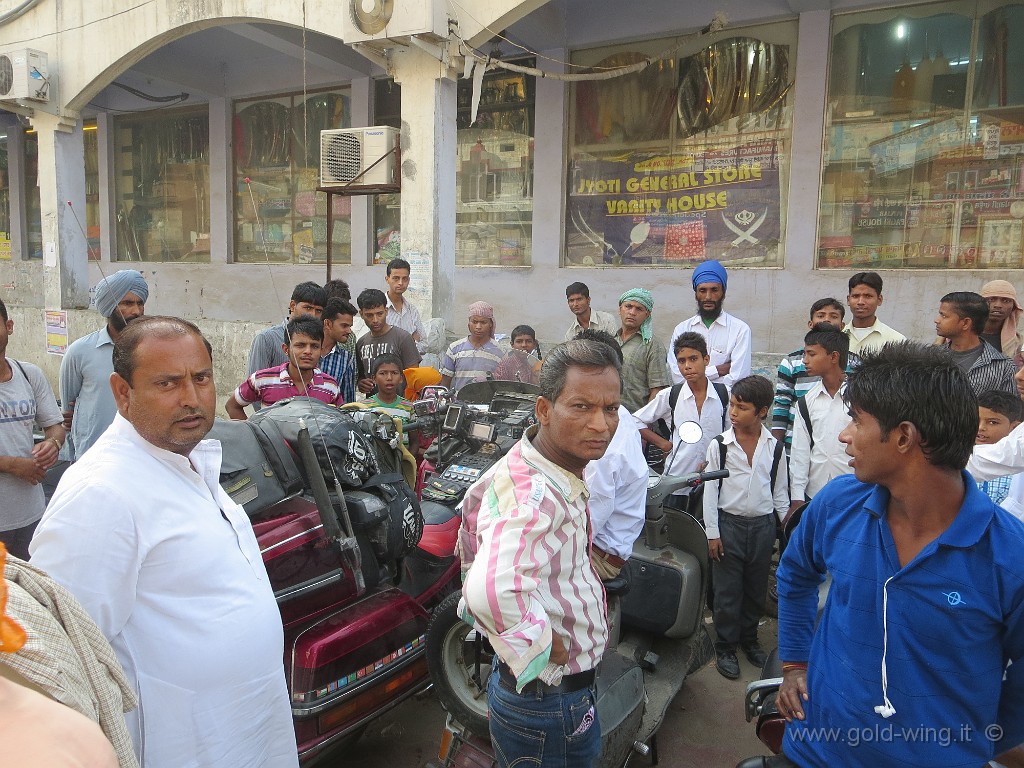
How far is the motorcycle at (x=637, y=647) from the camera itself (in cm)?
268

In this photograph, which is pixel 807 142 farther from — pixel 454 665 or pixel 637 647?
Answer: pixel 454 665

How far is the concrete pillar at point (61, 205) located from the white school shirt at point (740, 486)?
10.3 m

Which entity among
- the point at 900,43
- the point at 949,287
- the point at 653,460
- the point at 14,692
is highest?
the point at 900,43

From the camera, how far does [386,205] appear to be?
34.2 ft

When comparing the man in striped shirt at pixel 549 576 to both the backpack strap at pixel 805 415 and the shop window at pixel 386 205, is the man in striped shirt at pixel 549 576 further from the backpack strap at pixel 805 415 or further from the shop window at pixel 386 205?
the shop window at pixel 386 205

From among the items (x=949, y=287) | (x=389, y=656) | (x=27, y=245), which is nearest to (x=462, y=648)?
(x=389, y=656)

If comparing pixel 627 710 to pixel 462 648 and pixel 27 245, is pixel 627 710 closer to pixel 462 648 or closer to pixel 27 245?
pixel 462 648

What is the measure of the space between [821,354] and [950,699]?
253cm

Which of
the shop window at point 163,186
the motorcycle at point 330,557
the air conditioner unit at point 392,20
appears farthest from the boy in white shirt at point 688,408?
the shop window at point 163,186

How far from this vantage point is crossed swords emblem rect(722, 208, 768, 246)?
796 centimetres

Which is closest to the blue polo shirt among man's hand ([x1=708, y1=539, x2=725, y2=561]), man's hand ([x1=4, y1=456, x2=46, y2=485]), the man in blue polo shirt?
the man in blue polo shirt

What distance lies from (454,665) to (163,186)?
1252 cm

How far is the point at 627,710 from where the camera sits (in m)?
2.65

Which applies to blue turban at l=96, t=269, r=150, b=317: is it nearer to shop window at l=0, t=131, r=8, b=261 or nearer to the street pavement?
the street pavement
